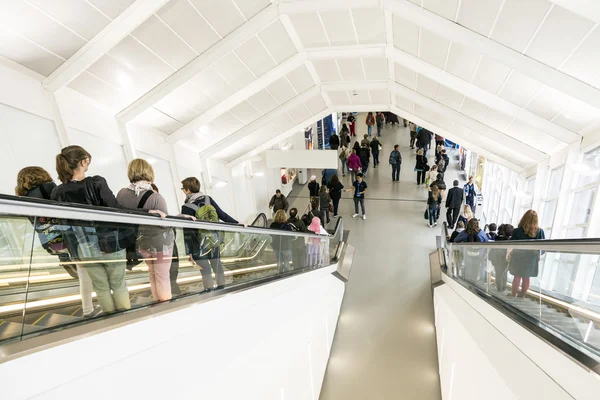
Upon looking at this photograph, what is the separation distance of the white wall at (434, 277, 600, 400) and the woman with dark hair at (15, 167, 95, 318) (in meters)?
2.99

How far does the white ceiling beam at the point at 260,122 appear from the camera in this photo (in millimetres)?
9430

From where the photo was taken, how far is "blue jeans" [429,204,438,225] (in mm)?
11020

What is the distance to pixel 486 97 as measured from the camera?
6434 millimetres

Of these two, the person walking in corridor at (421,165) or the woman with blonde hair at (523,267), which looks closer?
the woman with blonde hair at (523,267)

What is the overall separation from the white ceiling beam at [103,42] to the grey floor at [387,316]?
6.25 meters

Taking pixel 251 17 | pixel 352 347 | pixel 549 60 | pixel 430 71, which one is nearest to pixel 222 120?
pixel 251 17

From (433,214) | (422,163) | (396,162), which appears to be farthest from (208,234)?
(422,163)

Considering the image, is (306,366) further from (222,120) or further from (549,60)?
(222,120)

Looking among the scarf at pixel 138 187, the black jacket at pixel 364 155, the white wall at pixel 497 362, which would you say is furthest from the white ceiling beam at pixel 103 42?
the black jacket at pixel 364 155

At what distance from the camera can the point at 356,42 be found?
7.08 meters

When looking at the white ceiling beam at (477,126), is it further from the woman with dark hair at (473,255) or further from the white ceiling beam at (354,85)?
the woman with dark hair at (473,255)

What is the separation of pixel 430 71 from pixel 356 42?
1572mm

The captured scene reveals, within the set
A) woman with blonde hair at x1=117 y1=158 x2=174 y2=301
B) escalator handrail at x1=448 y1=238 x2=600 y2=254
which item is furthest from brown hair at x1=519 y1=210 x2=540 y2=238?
woman with blonde hair at x1=117 y1=158 x2=174 y2=301

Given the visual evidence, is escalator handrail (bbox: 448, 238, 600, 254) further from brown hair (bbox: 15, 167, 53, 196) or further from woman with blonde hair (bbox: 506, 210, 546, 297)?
brown hair (bbox: 15, 167, 53, 196)
